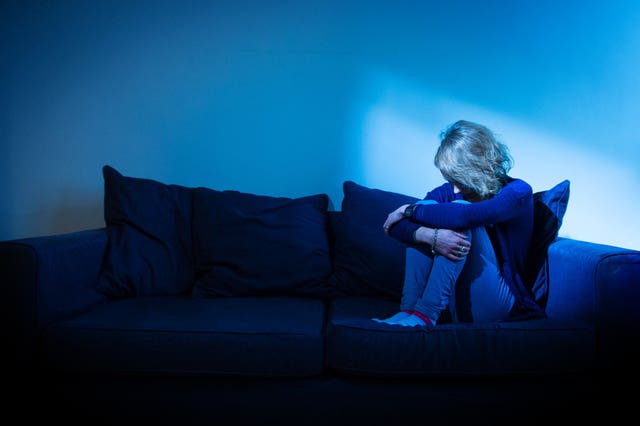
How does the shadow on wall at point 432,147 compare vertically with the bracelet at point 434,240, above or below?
above

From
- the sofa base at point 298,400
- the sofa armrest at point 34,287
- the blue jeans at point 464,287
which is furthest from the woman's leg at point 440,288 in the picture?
the sofa armrest at point 34,287

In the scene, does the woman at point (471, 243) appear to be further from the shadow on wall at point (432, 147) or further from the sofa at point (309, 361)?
the shadow on wall at point (432, 147)

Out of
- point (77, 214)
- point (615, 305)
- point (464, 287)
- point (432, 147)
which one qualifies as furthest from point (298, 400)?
point (77, 214)

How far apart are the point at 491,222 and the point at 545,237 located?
0.93 feet

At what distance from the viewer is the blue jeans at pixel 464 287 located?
1.46 m

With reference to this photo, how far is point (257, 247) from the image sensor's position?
187 cm

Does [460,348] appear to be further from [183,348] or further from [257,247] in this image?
[257,247]

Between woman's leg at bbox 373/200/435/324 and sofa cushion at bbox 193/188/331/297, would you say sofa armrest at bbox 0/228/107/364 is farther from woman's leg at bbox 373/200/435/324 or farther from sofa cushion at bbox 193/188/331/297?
woman's leg at bbox 373/200/435/324

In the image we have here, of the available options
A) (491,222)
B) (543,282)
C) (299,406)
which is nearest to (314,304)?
(299,406)

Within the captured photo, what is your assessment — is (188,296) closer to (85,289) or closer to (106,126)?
(85,289)

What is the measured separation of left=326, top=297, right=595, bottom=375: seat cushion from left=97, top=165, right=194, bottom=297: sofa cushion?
85 centimetres

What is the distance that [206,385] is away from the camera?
1338 millimetres

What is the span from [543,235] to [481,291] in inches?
15.1

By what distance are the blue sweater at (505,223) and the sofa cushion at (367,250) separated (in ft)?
0.73
